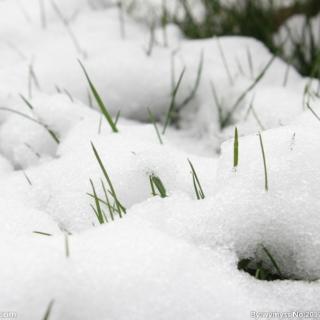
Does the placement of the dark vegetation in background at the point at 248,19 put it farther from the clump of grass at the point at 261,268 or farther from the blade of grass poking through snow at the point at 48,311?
the blade of grass poking through snow at the point at 48,311

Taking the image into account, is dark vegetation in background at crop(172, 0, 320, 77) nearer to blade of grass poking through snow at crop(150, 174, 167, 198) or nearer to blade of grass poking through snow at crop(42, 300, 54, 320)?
blade of grass poking through snow at crop(150, 174, 167, 198)

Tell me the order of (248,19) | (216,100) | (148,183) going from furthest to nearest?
(248,19) < (216,100) < (148,183)

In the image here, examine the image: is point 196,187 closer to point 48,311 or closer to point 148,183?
point 148,183

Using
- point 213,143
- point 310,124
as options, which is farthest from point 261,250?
point 213,143

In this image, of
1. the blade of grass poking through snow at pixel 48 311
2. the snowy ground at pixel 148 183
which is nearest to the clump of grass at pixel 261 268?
the snowy ground at pixel 148 183

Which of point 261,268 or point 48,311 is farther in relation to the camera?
point 261,268

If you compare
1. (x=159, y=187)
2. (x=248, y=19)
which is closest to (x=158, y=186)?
(x=159, y=187)

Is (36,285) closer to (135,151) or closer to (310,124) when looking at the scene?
(135,151)

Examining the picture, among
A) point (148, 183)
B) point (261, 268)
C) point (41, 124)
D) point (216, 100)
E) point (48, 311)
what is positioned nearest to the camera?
point (48, 311)

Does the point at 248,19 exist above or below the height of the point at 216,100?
above
